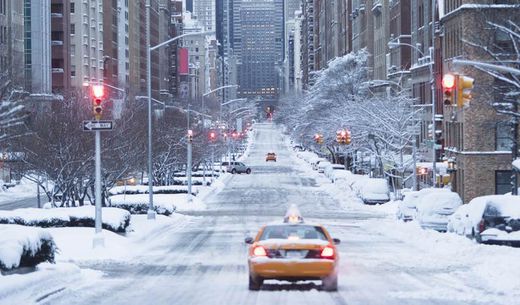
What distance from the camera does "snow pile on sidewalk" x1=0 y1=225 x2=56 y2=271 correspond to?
19734 mm

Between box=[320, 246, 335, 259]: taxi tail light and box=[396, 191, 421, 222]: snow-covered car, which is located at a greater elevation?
box=[320, 246, 335, 259]: taxi tail light

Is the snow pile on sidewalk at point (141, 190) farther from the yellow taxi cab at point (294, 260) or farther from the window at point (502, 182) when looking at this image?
the yellow taxi cab at point (294, 260)

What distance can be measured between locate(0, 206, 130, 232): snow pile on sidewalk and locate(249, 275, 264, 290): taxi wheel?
16.2 m

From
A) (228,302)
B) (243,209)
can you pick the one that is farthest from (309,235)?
(243,209)

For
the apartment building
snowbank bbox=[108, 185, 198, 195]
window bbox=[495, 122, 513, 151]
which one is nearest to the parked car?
snowbank bbox=[108, 185, 198, 195]

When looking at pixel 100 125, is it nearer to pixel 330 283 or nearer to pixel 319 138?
pixel 330 283

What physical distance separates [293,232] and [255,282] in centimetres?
115

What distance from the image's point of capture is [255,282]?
62.9 ft

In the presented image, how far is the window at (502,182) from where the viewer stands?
190ft

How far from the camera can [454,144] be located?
63031mm

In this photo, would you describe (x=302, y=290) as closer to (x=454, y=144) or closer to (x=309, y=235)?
(x=309, y=235)

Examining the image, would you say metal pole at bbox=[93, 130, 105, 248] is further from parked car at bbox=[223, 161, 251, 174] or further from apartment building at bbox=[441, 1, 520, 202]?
parked car at bbox=[223, 161, 251, 174]

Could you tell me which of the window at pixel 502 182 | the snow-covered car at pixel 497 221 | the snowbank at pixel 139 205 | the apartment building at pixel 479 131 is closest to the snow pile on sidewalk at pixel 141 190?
the snowbank at pixel 139 205

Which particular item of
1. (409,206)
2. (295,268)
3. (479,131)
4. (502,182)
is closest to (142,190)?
(479,131)
